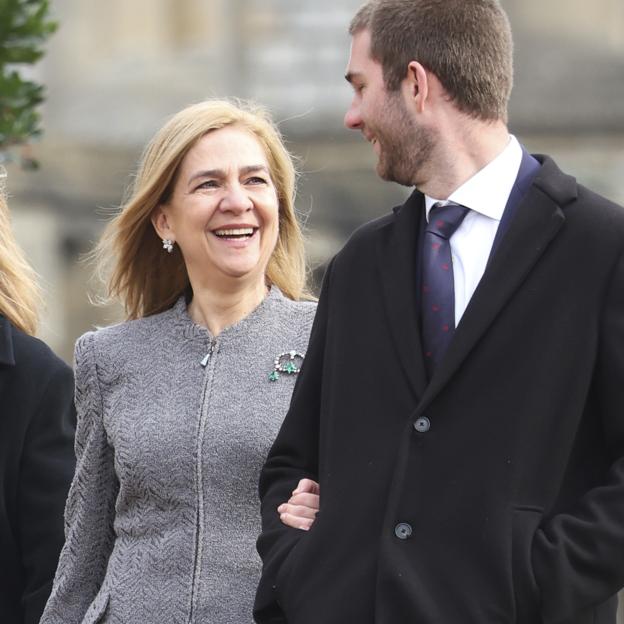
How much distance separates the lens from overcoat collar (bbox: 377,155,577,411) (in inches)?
150

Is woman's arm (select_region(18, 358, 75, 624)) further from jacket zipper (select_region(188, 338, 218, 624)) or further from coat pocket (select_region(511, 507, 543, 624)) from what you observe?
coat pocket (select_region(511, 507, 543, 624))

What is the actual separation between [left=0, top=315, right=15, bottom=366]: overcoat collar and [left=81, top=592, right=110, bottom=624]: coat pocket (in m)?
0.67

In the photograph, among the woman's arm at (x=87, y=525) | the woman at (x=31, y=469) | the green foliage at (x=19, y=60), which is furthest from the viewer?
the green foliage at (x=19, y=60)

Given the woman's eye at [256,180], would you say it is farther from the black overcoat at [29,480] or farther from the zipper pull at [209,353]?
the black overcoat at [29,480]

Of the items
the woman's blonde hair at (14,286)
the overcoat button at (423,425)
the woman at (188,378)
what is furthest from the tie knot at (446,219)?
the woman's blonde hair at (14,286)

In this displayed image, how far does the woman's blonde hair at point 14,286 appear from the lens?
5.29 meters

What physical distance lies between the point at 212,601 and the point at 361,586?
93 centimetres

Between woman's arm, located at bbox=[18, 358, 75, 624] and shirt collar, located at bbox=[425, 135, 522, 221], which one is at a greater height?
shirt collar, located at bbox=[425, 135, 522, 221]

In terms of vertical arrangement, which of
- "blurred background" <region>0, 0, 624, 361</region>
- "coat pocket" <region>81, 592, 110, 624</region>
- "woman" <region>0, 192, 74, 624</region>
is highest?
"woman" <region>0, 192, 74, 624</region>

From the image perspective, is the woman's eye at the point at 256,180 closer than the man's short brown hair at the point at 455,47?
No

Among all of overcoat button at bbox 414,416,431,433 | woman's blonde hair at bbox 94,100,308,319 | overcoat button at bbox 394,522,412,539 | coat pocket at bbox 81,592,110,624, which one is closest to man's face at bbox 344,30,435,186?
overcoat button at bbox 414,416,431,433

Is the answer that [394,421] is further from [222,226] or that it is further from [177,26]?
[177,26]

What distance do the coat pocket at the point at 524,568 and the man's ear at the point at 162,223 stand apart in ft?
5.95

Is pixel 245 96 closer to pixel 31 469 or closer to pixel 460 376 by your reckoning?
pixel 31 469
